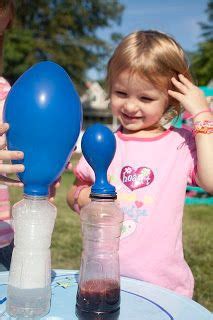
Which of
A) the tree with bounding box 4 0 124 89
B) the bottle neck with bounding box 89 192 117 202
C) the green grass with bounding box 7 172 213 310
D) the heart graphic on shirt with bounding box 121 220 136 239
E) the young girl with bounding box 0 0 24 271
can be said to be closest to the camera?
the bottle neck with bounding box 89 192 117 202

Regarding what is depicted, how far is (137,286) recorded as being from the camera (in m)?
1.37

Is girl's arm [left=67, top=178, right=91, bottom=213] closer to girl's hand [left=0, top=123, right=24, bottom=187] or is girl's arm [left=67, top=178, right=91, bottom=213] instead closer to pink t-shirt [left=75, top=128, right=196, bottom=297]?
pink t-shirt [left=75, top=128, right=196, bottom=297]

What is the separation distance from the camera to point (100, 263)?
121cm

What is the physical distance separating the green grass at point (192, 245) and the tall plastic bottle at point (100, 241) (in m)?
1.86

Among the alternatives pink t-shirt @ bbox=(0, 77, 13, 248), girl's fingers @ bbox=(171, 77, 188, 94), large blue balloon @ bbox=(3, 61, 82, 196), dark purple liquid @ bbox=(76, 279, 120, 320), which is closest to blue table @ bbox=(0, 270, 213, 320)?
dark purple liquid @ bbox=(76, 279, 120, 320)

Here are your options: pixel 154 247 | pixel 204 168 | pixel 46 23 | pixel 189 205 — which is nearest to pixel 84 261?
pixel 154 247

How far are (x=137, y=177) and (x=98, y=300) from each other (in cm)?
66

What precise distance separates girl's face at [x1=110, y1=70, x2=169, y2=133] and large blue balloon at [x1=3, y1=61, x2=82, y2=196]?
1.95ft

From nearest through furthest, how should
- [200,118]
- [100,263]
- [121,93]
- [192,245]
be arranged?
[100,263]
[200,118]
[121,93]
[192,245]

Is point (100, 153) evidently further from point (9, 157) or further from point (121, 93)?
point (121, 93)

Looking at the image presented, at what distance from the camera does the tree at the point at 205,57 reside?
78.8 ft

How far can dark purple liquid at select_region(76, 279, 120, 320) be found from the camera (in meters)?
1.13

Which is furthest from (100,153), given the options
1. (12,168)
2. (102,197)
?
(12,168)

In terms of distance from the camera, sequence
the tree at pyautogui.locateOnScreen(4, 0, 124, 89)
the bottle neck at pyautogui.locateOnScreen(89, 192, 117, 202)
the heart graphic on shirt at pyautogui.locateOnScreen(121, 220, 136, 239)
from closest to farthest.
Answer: the bottle neck at pyautogui.locateOnScreen(89, 192, 117, 202)
the heart graphic on shirt at pyautogui.locateOnScreen(121, 220, 136, 239)
the tree at pyautogui.locateOnScreen(4, 0, 124, 89)
